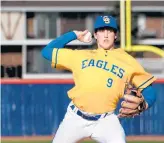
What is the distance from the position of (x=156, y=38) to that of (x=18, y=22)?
13.0ft

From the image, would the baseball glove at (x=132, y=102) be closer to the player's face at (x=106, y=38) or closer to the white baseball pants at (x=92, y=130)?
the white baseball pants at (x=92, y=130)

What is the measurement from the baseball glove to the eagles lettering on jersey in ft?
0.51

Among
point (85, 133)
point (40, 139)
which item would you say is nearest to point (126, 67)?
point (85, 133)

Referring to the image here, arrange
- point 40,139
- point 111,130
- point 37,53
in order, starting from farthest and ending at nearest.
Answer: point 37,53 → point 40,139 → point 111,130

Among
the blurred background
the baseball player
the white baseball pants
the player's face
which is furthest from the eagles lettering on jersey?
the blurred background

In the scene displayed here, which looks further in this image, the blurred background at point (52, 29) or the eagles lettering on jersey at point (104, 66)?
the blurred background at point (52, 29)

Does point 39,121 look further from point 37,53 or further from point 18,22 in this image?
point 18,22

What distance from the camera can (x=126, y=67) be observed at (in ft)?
14.5

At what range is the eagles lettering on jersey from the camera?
4.41m

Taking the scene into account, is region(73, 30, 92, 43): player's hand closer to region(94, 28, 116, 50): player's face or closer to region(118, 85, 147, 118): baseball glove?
region(94, 28, 116, 50): player's face

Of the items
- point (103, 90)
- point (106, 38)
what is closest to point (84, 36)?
point (106, 38)

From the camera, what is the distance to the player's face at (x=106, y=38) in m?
4.45

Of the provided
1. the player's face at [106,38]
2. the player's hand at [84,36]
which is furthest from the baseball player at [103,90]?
the player's hand at [84,36]

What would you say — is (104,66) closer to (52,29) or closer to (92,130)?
(92,130)
